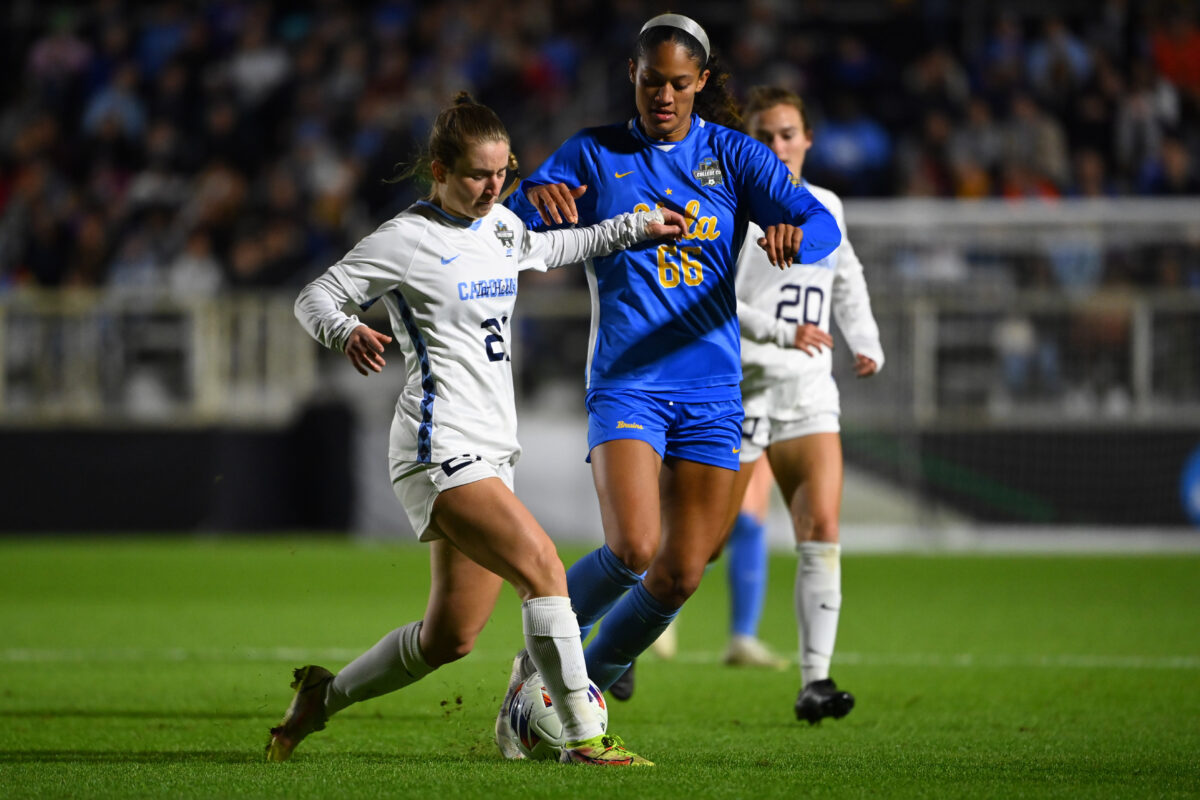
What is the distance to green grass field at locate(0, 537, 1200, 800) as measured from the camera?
4.34 metres

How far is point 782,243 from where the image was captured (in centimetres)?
491

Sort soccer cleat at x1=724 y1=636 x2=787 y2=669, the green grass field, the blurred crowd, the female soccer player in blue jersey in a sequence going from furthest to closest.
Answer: the blurred crowd < soccer cleat at x1=724 y1=636 x2=787 y2=669 < the female soccer player in blue jersey < the green grass field

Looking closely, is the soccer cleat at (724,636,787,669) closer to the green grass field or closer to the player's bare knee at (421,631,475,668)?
the green grass field

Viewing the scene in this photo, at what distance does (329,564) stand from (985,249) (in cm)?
634

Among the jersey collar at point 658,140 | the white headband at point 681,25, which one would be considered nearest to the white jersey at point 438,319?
the jersey collar at point 658,140

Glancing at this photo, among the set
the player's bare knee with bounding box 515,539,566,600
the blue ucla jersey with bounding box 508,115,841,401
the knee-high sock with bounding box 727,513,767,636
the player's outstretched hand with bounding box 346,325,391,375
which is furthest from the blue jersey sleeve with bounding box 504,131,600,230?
the knee-high sock with bounding box 727,513,767,636

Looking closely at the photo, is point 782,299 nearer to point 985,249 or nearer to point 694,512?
point 694,512

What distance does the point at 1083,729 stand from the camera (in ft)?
18.2

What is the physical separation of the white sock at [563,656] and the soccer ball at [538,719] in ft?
0.19

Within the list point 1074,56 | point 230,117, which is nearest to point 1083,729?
point 1074,56

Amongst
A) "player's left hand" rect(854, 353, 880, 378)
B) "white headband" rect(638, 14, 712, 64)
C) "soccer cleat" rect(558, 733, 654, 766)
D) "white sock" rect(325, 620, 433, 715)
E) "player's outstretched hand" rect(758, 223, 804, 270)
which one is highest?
"white headband" rect(638, 14, 712, 64)

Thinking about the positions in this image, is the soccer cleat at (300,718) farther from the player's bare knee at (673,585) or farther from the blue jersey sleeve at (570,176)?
the blue jersey sleeve at (570,176)

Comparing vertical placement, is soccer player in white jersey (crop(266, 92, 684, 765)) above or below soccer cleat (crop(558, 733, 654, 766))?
above

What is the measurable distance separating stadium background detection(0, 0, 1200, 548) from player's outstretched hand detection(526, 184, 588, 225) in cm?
926
